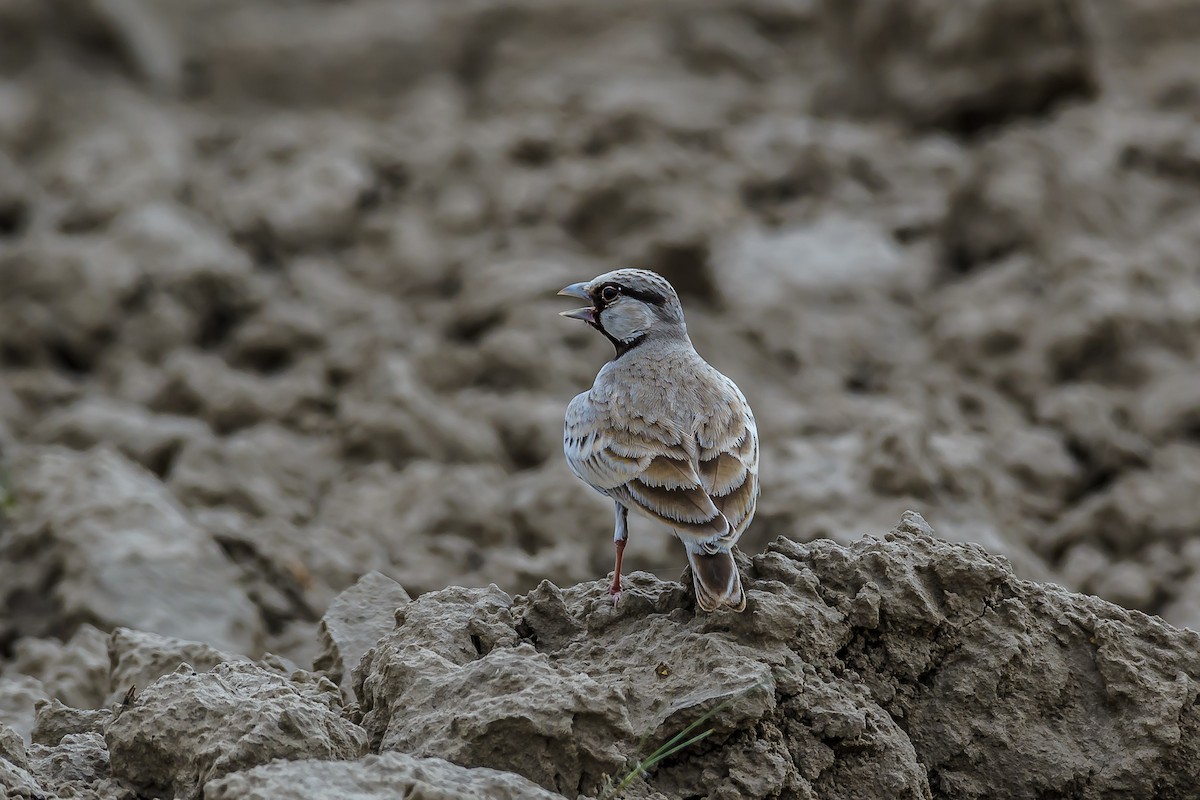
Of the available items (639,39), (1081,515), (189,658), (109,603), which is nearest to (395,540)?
(109,603)

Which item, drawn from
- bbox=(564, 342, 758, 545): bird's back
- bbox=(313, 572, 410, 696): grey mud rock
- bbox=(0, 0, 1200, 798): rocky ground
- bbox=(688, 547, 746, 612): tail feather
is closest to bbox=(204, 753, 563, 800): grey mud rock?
bbox=(0, 0, 1200, 798): rocky ground

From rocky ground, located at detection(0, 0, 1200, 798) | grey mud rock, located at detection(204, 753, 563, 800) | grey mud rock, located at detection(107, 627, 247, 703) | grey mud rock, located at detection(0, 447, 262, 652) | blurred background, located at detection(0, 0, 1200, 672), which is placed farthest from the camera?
blurred background, located at detection(0, 0, 1200, 672)

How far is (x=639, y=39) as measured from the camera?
1306 centimetres

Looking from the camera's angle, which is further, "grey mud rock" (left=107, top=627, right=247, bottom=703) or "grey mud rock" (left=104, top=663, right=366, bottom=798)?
"grey mud rock" (left=107, top=627, right=247, bottom=703)

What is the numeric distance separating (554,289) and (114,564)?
136 inches

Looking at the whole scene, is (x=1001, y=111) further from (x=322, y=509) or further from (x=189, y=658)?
(x=189, y=658)

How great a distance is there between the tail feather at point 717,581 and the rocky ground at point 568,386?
9 centimetres

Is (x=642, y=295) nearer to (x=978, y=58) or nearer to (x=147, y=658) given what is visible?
(x=147, y=658)

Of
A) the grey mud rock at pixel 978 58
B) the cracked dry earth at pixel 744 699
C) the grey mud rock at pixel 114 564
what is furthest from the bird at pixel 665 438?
Result: the grey mud rock at pixel 978 58

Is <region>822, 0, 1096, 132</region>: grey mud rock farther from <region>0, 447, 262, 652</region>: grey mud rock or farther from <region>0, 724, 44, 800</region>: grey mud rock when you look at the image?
<region>0, 724, 44, 800</region>: grey mud rock

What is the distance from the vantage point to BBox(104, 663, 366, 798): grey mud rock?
3.30m

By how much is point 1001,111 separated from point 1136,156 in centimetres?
114

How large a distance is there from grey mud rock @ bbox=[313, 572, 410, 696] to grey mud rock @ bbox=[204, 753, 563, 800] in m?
1.16

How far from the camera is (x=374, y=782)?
3.06 m
